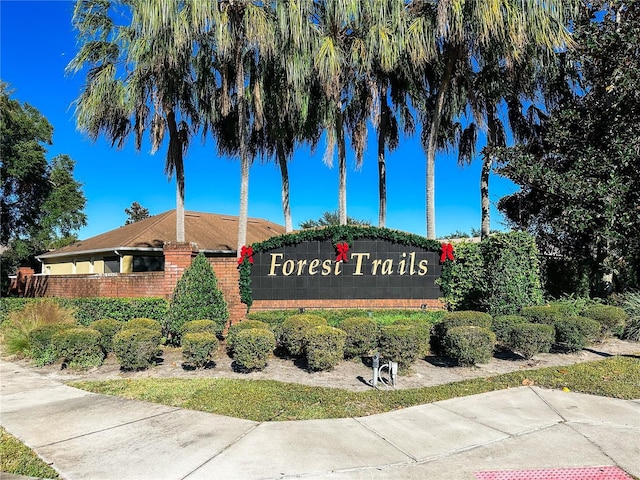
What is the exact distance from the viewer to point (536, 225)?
1445 centimetres

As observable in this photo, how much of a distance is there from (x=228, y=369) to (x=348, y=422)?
2959 mm

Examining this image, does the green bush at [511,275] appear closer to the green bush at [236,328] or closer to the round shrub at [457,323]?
the round shrub at [457,323]

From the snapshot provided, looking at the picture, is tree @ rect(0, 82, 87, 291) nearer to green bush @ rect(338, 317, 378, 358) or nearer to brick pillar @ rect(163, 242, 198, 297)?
brick pillar @ rect(163, 242, 198, 297)

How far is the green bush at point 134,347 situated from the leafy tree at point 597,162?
34.0ft

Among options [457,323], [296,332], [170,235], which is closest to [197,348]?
[296,332]

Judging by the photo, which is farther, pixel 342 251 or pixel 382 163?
pixel 382 163

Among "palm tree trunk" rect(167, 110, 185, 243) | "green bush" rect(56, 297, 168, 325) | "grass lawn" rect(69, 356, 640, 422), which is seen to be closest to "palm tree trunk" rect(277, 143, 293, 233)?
"palm tree trunk" rect(167, 110, 185, 243)

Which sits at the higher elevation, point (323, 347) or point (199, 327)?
point (199, 327)

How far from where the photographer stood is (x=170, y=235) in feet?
66.4

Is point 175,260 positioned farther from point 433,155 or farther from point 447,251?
point 433,155

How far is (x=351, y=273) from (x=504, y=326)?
12.5ft

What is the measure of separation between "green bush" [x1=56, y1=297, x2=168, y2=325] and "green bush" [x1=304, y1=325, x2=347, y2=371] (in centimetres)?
476

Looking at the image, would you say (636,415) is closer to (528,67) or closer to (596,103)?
(596,103)

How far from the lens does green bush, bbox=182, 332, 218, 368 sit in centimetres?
677
